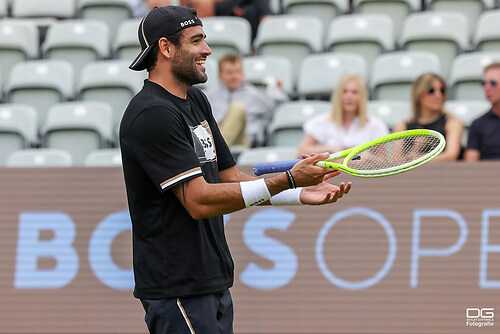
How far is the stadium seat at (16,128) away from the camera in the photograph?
7.50 meters

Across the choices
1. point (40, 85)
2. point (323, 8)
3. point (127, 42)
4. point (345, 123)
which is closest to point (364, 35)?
point (323, 8)

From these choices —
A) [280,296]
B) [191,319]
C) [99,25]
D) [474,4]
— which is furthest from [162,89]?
[474,4]

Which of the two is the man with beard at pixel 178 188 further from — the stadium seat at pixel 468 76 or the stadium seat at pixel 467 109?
the stadium seat at pixel 468 76

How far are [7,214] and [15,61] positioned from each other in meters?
3.20

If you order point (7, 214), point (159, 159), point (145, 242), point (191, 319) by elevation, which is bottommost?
point (7, 214)

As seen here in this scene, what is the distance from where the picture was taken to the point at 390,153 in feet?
12.7

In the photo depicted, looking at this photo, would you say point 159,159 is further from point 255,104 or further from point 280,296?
point 255,104

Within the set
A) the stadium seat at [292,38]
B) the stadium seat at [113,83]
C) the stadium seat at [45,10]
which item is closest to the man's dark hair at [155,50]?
the stadium seat at [113,83]

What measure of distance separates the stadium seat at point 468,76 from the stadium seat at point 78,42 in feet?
12.2

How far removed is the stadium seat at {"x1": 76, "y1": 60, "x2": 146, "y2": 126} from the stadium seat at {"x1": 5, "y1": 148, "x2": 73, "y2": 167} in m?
1.19

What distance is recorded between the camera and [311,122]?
6.65 metres

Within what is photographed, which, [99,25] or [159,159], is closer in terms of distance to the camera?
[159,159]

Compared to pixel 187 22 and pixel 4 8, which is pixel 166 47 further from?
pixel 4 8

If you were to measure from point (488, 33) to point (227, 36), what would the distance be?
102 inches
